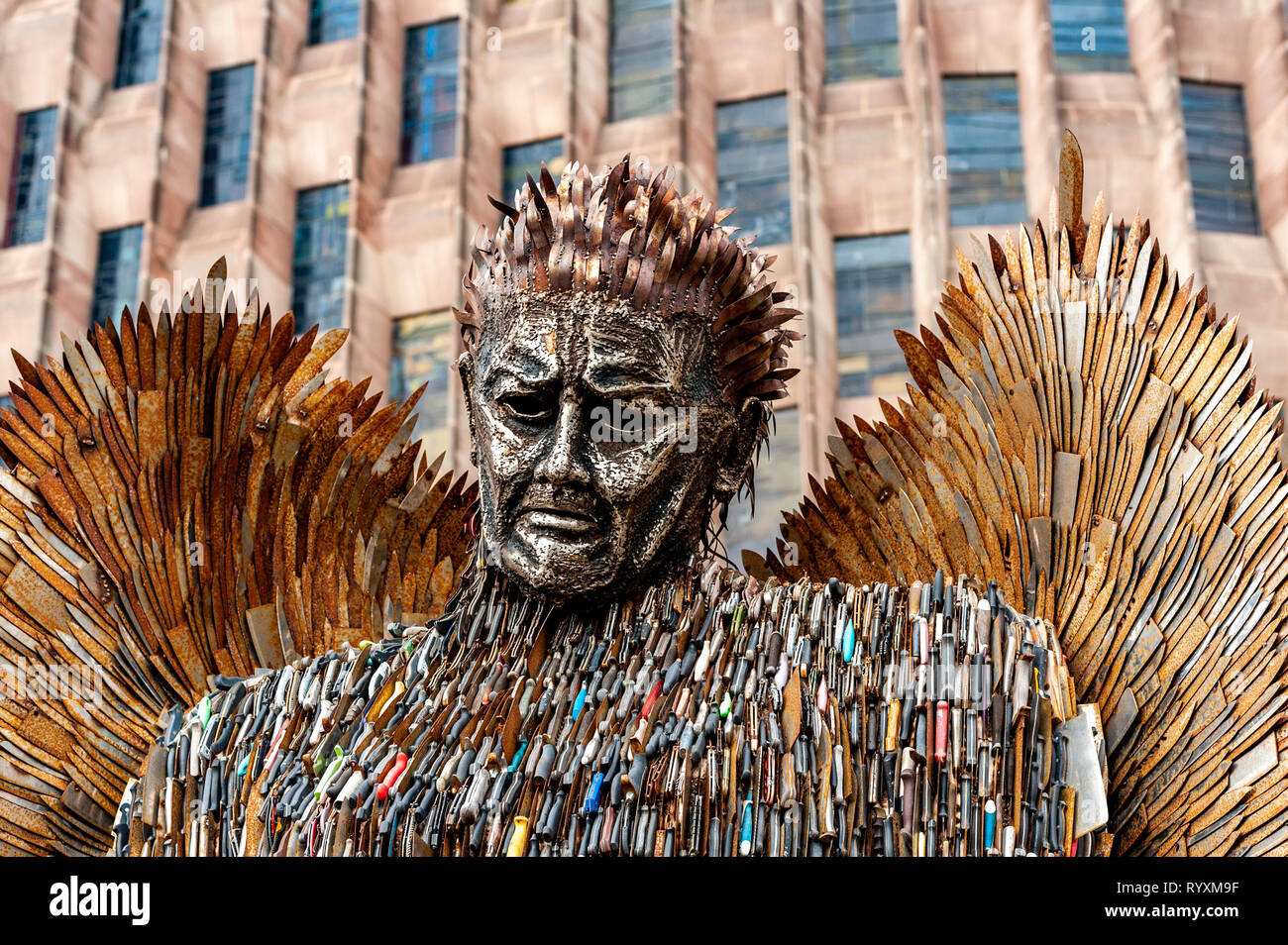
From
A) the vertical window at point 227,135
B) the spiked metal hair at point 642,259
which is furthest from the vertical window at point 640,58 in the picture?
the spiked metal hair at point 642,259

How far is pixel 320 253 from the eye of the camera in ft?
67.9

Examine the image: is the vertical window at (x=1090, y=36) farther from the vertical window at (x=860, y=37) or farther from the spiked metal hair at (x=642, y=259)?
the spiked metal hair at (x=642, y=259)

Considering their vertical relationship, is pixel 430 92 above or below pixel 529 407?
above

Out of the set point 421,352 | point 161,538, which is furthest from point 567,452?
point 421,352

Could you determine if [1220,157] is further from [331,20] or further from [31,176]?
[31,176]

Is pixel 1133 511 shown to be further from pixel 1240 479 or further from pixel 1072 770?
pixel 1072 770

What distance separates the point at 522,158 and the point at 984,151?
5.53m

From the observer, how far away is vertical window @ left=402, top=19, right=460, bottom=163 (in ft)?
69.3

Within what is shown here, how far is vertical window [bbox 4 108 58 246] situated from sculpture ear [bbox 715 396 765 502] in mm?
18437

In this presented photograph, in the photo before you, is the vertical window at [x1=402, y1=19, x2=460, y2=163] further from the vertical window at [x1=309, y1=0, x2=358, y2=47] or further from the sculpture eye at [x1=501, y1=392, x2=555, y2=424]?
the sculpture eye at [x1=501, y1=392, x2=555, y2=424]

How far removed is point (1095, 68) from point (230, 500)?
53.6ft

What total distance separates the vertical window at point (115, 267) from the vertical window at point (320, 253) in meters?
2.06

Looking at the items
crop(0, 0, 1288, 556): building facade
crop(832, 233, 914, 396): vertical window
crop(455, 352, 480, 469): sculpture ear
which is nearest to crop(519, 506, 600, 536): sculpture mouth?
crop(455, 352, 480, 469): sculpture ear
